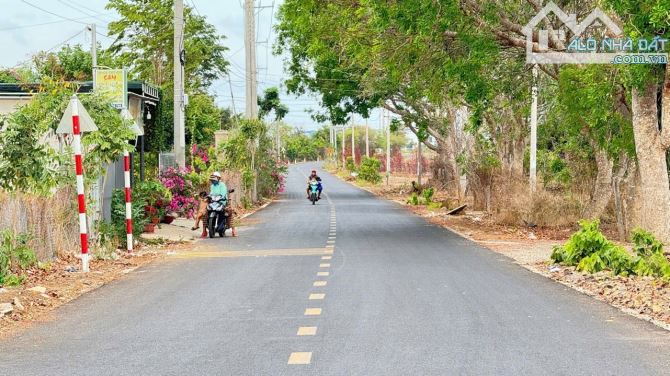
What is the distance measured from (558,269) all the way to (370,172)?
56343mm

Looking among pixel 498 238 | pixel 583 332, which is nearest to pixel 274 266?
pixel 583 332

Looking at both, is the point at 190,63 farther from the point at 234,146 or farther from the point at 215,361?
the point at 215,361

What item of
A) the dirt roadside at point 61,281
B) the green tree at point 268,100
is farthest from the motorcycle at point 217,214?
the green tree at point 268,100

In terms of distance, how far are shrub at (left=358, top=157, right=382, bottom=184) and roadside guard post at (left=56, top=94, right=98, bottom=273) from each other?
54935 millimetres

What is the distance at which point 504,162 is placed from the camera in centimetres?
2998

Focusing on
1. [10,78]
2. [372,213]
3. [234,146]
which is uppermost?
[10,78]

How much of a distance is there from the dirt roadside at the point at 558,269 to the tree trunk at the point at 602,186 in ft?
3.10

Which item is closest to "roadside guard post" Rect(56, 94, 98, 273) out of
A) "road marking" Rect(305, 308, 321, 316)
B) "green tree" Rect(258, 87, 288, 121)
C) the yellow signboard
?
the yellow signboard

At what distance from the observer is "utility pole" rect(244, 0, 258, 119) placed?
1606 inches

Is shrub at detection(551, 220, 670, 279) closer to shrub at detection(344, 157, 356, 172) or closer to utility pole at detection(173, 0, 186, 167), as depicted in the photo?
utility pole at detection(173, 0, 186, 167)

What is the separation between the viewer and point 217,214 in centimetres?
2166

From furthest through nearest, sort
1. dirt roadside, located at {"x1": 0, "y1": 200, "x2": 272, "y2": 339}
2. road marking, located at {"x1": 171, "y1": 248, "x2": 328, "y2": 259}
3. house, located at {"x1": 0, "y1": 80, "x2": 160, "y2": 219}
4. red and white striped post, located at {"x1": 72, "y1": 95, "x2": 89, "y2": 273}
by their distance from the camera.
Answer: house, located at {"x1": 0, "y1": 80, "x2": 160, "y2": 219}, road marking, located at {"x1": 171, "y1": 248, "x2": 328, "y2": 259}, red and white striped post, located at {"x1": 72, "y1": 95, "x2": 89, "y2": 273}, dirt roadside, located at {"x1": 0, "y1": 200, "x2": 272, "y2": 339}

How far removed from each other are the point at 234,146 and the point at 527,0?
20.5 meters

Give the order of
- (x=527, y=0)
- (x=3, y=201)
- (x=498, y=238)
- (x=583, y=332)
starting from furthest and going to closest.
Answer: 1. (x=498, y=238)
2. (x=527, y=0)
3. (x=3, y=201)
4. (x=583, y=332)
